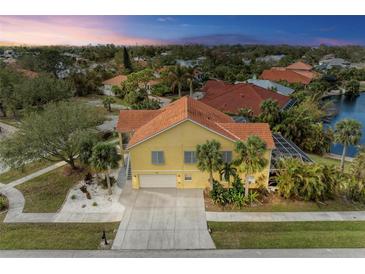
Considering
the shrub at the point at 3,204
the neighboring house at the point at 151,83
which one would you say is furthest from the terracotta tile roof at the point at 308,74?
the shrub at the point at 3,204

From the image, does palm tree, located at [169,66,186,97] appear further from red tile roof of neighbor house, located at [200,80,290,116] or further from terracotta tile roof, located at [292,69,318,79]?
terracotta tile roof, located at [292,69,318,79]

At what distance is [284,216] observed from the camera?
793 inches

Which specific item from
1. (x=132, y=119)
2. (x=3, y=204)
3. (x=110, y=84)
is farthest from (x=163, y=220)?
(x=110, y=84)

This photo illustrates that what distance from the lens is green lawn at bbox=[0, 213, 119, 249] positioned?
17391 millimetres

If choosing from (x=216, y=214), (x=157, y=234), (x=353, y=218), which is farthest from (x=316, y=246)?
(x=157, y=234)

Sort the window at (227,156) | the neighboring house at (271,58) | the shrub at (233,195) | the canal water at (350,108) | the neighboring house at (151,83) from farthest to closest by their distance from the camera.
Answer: the neighboring house at (271,58), the neighboring house at (151,83), the canal water at (350,108), the window at (227,156), the shrub at (233,195)

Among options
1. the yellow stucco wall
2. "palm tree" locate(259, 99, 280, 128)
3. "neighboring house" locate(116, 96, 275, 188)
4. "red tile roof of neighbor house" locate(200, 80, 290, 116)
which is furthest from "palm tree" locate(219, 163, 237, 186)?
"red tile roof of neighbor house" locate(200, 80, 290, 116)

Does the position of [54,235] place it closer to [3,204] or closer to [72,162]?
[3,204]

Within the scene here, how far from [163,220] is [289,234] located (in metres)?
8.63

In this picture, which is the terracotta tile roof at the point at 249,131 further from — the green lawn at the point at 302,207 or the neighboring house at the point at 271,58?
the neighboring house at the point at 271,58

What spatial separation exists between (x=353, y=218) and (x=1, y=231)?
25.0 metres

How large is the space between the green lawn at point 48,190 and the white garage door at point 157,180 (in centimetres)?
647

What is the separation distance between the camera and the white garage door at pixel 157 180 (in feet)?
77.5

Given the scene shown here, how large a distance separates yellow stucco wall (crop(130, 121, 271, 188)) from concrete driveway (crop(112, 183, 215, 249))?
130cm
